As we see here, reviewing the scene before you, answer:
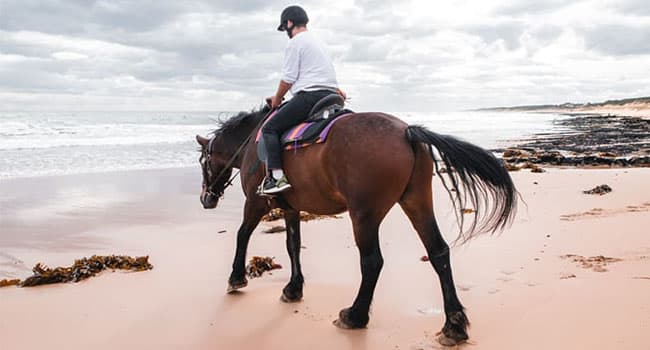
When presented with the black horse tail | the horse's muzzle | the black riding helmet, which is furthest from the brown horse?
the horse's muzzle

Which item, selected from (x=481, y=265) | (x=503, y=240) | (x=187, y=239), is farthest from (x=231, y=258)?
(x=503, y=240)

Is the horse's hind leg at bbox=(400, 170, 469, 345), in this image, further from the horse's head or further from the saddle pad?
the horse's head

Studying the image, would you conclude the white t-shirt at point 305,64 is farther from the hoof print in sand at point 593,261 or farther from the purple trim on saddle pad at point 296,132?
the hoof print in sand at point 593,261

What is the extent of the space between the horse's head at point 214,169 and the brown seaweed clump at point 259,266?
2.58ft

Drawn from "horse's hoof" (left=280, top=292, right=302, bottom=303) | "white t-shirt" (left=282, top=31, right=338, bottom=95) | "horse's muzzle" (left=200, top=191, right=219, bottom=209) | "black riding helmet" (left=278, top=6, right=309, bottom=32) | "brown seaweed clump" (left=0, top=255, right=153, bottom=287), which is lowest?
"horse's hoof" (left=280, top=292, right=302, bottom=303)

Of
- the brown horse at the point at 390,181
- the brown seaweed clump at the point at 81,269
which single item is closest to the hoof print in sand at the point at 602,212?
the brown horse at the point at 390,181

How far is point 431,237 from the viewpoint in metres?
3.91

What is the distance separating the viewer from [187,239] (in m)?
7.19

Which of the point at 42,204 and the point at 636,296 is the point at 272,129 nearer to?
the point at 636,296

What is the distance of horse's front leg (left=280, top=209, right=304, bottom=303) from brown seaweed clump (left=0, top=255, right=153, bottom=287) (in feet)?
5.72

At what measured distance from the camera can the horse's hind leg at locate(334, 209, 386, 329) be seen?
12.7 ft

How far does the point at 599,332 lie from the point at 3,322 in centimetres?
460

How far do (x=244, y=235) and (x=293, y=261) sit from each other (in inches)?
21.0

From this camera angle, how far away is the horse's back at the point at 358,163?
149 inches
